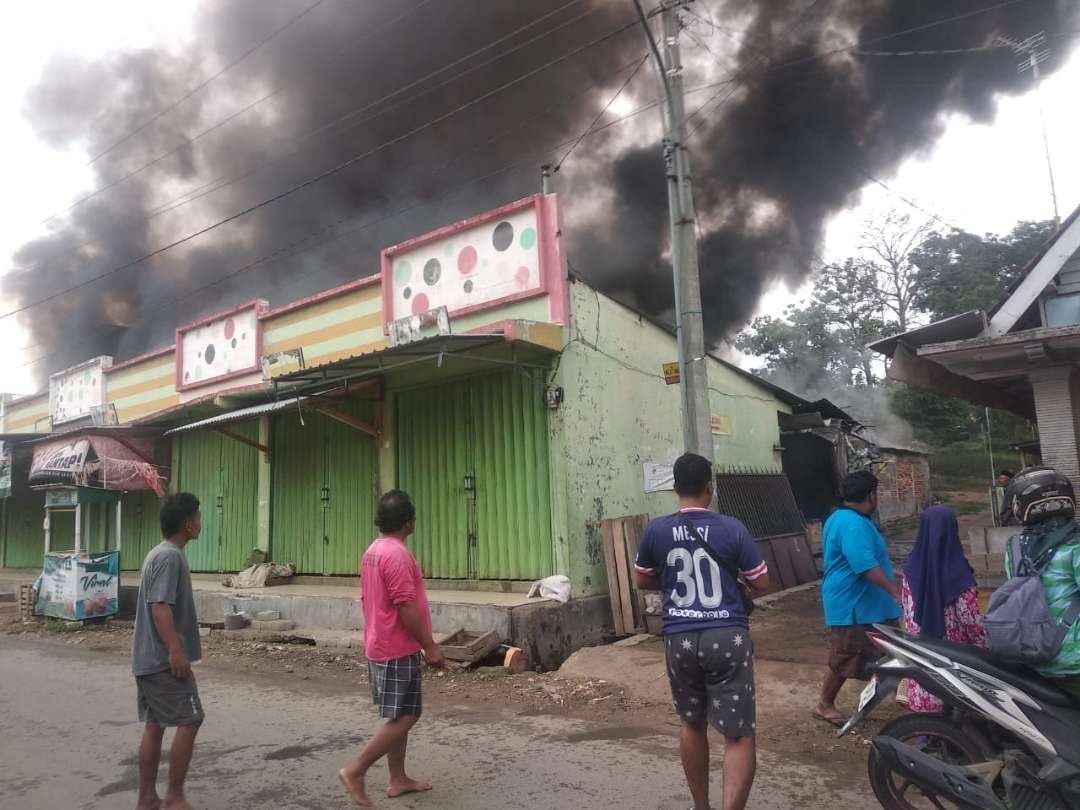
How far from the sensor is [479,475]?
8.91 metres

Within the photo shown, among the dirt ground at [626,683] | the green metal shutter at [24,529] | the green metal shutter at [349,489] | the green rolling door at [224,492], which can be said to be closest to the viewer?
the dirt ground at [626,683]

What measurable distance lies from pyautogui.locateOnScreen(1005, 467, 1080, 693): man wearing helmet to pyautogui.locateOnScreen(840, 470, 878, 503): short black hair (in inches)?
51.4

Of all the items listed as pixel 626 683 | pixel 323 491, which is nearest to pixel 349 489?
pixel 323 491

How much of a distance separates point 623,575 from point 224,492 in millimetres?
7457

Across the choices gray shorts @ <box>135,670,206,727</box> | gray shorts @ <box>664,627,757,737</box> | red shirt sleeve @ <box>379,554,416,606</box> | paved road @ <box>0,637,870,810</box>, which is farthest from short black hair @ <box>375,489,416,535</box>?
gray shorts @ <box>664,627,757,737</box>

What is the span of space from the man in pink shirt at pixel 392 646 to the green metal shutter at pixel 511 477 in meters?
4.70

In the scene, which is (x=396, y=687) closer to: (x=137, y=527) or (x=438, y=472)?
(x=438, y=472)

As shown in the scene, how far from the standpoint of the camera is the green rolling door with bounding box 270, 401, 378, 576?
1018 cm

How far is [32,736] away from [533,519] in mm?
4778

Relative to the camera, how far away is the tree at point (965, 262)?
1056 inches

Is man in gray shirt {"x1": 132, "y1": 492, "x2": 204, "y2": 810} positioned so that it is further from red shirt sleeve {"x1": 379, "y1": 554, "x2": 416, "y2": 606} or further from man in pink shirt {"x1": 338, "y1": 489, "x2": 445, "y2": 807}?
red shirt sleeve {"x1": 379, "y1": 554, "x2": 416, "y2": 606}

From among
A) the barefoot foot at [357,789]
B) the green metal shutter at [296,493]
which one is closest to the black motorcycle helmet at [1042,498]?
the barefoot foot at [357,789]

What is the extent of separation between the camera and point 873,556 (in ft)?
14.2

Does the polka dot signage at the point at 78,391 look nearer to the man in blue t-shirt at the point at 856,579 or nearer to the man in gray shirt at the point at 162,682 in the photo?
the man in gray shirt at the point at 162,682
